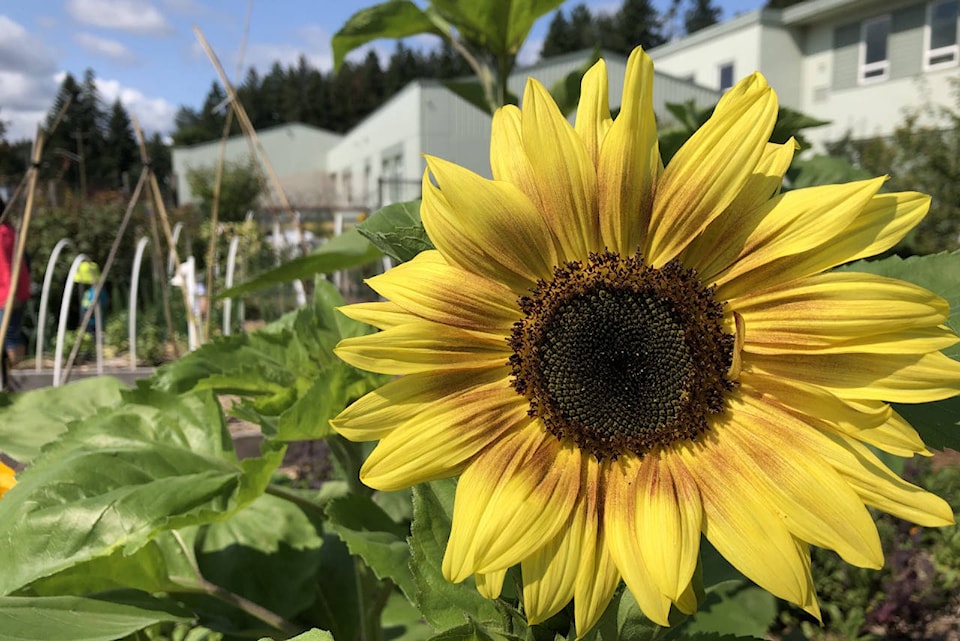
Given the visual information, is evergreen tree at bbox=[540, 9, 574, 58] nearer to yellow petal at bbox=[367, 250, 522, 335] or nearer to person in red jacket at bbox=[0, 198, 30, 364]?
person in red jacket at bbox=[0, 198, 30, 364]

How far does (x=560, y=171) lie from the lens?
746 mm

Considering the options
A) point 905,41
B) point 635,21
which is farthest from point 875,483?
point 635,21

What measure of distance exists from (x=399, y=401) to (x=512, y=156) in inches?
11.0

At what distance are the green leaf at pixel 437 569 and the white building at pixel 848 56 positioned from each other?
748 inches

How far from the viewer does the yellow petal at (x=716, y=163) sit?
693mm

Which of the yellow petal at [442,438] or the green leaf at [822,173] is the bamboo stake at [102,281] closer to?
the yellow petal at [442,438]

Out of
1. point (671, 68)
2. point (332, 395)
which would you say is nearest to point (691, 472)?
point (332, 395)

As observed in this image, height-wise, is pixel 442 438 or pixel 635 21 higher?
pixel 635 21

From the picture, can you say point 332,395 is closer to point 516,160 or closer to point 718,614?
point 516,160

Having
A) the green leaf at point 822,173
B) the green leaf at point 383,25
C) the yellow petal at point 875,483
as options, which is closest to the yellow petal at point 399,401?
the yellow petal at point 875,483

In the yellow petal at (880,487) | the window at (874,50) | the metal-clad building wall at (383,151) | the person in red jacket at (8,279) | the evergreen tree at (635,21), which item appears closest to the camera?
the yellow petal at (880,487)

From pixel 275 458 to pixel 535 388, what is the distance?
1.48 ft

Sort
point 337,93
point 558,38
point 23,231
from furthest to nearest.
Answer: point 337,93, point 558,38, point 23,231

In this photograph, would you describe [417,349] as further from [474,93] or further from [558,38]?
[558,38]
